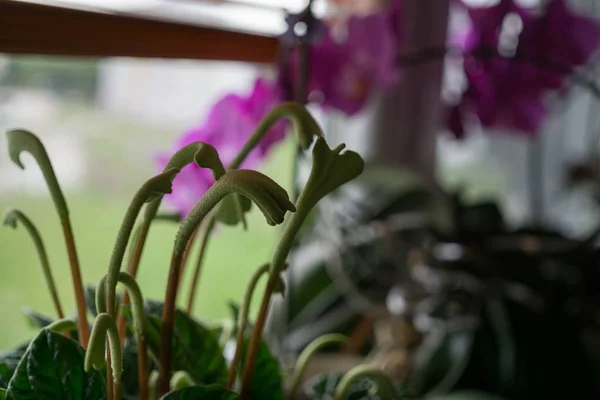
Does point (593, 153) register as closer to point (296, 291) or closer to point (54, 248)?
point (296, 291)

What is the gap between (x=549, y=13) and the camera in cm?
62

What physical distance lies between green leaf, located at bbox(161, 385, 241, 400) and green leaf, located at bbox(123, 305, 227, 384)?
0.06 metres

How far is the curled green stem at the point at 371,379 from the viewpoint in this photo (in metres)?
0.34

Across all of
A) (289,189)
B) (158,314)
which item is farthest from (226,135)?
(158,314)

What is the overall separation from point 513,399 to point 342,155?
0.47 meters

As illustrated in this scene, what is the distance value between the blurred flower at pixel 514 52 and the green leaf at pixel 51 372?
44 cm

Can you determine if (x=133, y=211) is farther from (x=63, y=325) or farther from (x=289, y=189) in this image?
(x=289, y=189)

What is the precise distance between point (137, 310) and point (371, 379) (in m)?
0.13

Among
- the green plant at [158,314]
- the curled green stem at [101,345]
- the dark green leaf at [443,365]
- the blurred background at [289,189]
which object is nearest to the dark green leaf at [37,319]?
the green plant at [158,314]

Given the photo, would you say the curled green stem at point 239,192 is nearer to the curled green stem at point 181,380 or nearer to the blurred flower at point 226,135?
the curled green stem at point 181,380

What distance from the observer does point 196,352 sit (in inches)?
13.7

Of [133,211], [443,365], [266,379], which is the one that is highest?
[133,211]

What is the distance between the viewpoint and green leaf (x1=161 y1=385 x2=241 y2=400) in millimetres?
276

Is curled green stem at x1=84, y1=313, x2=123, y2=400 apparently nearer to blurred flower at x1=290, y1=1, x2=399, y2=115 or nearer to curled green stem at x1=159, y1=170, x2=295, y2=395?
curled green stem at x1=159, y1=170, x2=295, y2=395
